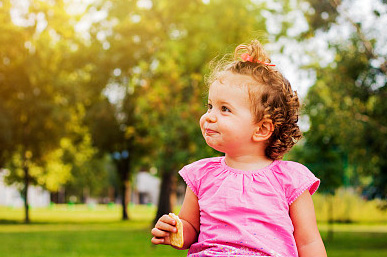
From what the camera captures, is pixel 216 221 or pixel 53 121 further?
pixel 53 121

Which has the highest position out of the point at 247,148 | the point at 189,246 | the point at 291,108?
the point at 291,108

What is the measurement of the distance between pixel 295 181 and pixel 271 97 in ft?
1.23

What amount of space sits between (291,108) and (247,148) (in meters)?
0.27

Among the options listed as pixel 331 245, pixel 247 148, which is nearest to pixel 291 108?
pixel 247 148

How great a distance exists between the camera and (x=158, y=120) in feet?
72.4

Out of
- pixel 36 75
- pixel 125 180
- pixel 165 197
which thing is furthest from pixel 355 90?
pixel 125 180

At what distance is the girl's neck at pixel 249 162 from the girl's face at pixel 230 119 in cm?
6

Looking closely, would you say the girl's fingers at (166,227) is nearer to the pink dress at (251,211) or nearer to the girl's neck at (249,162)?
the pink dress at (251,211)

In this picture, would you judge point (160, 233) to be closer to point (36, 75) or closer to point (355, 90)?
point (355, 90)

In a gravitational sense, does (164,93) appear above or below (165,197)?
above

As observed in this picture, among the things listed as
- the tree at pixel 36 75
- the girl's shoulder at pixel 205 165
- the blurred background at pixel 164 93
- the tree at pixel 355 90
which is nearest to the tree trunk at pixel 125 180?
the blurred background at pixel 164 93

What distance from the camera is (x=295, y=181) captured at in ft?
8.21

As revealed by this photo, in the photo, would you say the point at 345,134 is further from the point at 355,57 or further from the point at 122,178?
the point at 122,178

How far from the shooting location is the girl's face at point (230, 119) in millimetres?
2541
